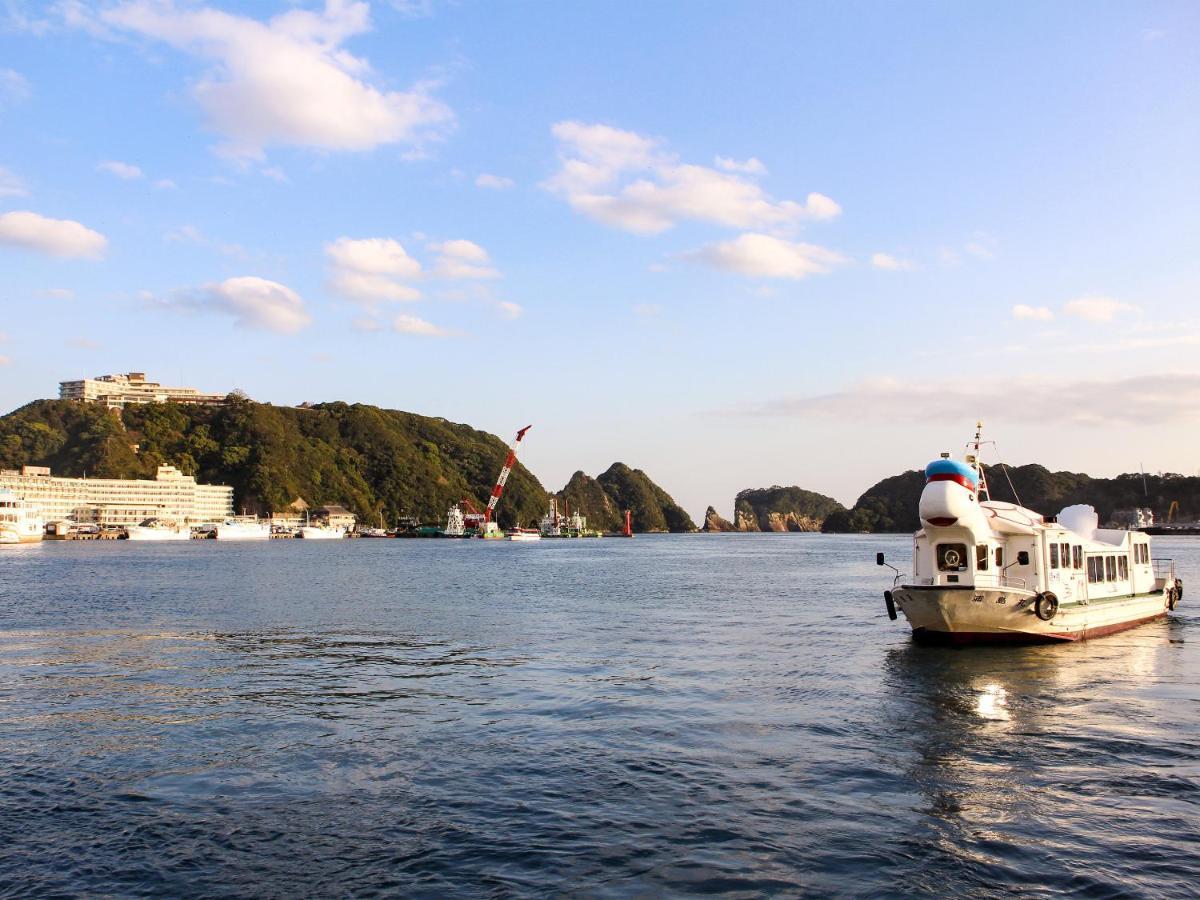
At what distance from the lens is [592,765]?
61.1ft

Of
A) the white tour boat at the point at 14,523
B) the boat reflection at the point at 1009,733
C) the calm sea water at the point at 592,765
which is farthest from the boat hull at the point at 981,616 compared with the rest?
the white tour boat at the point at 14,523

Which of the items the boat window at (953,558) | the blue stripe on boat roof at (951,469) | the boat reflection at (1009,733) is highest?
the blue stripe on boat roof at (951,469)

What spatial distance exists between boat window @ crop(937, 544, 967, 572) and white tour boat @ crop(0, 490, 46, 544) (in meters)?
192

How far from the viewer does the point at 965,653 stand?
3547 centimetres

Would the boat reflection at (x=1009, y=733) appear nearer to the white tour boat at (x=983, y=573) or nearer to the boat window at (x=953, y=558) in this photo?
the white tour boat at (x=983, y=573)

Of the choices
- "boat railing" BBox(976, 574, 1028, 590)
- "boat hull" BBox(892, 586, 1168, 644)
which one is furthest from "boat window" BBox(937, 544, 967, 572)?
"boat hull" BBox(892, 586, 1168, 644)

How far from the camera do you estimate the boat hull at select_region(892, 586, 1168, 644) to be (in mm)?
35219

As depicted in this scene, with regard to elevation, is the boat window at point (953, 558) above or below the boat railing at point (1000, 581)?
above

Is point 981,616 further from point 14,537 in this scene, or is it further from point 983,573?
point 14,537

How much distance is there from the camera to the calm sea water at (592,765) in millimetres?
13078

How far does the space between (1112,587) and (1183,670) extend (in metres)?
12.3

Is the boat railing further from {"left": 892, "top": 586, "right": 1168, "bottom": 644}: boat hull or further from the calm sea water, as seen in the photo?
the calm sea water

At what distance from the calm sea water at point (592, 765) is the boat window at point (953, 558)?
3.41 metres

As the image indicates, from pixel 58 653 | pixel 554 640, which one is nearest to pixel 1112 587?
pixel 554 640
